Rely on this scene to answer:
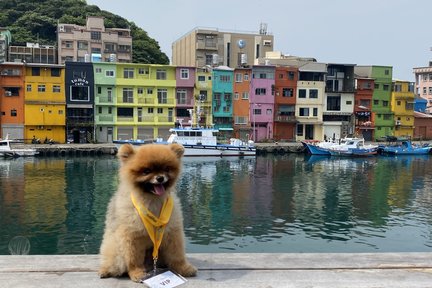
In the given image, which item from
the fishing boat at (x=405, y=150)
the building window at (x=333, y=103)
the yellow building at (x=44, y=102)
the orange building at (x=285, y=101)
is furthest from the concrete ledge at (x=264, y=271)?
the building window at (x=333, y=103)

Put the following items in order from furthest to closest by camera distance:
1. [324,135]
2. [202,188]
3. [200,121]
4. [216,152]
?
1. [324,135]
2. [200,121]
3. [216,152]
4. [202,188]

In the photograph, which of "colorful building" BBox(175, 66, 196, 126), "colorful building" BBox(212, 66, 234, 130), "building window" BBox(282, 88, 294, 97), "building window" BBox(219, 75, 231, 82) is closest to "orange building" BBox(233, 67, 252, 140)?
"colorful building" BBox(212, 66, 234, 130)

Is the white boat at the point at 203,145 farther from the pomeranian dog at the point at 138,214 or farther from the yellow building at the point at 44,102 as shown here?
the pomeranian dog at the point at 138,214

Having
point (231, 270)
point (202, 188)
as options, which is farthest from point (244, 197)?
point (231, 270)

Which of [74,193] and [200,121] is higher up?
[200,121]

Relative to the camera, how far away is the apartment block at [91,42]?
166ft

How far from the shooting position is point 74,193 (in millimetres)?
21219

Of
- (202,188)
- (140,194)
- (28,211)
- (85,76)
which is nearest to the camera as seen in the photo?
(140,194)

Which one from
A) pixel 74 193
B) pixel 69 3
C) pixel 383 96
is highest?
pixel 69 3

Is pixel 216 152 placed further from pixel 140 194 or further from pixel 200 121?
pixel 140 194

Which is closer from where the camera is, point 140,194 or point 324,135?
point 140,194

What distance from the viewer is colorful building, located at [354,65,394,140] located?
53062mm

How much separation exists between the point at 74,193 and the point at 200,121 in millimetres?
26371

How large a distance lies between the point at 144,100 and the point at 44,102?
945cm
